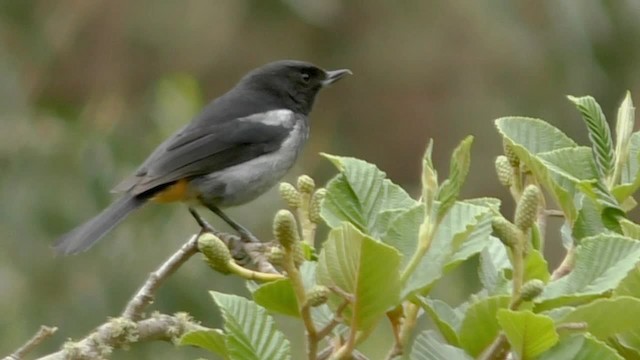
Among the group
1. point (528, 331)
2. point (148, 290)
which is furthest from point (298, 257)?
point (148, 290)

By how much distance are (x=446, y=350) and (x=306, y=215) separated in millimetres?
344

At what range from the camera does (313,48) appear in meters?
7.36

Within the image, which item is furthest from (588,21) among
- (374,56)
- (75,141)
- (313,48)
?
(374,56)

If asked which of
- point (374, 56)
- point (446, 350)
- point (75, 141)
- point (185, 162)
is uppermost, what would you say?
point (374, 56)

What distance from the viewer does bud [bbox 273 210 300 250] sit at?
1.15m

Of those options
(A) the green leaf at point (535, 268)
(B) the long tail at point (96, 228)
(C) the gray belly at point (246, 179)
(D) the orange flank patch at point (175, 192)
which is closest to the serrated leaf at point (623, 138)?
(A) the green leaf at point (535, 268)

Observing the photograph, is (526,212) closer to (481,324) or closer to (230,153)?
(481,324)

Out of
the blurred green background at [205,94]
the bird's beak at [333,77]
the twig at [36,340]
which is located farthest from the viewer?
the bird's beak at [333,77]

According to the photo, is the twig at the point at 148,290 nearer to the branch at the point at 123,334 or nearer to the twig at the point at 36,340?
the branch at the point at 123,334

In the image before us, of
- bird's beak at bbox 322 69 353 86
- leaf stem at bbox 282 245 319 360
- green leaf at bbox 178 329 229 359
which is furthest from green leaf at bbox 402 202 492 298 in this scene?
bird's beak at bbox 322 69 353 86

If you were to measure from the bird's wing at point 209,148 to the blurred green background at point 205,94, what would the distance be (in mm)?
404

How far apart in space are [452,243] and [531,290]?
0.13 meters

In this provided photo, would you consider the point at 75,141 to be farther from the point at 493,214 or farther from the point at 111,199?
the point at 493,214

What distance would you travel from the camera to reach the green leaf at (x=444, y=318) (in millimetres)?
1257
